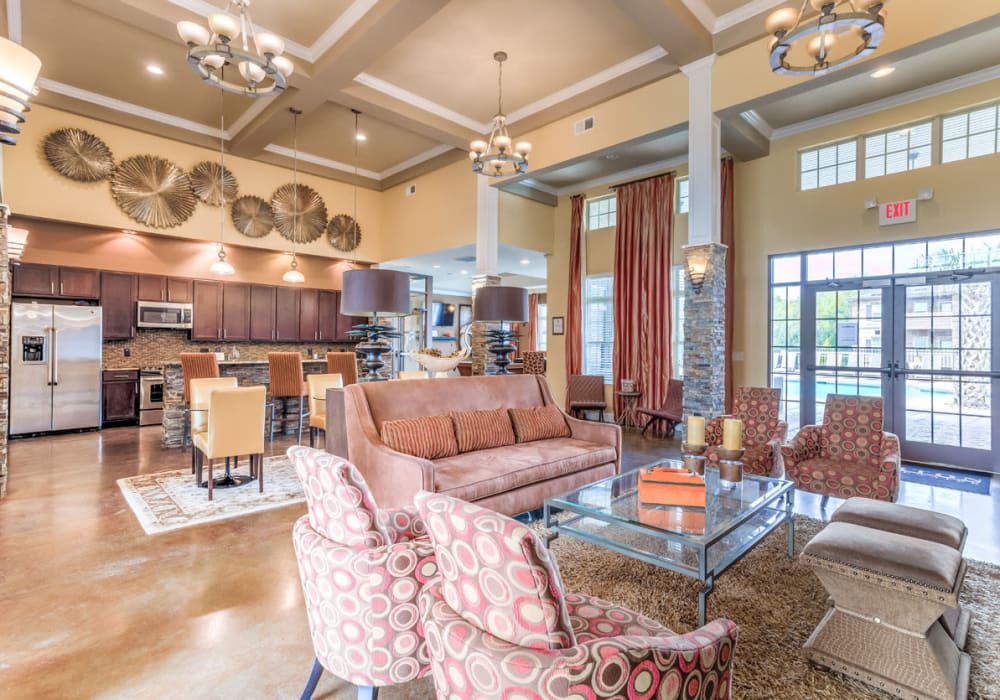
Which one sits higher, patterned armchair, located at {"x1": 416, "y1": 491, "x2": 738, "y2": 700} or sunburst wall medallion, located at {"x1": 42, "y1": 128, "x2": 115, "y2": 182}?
sunburst wall medallion, located at {"x1": 42, "y1": 128, "x2": 115, "y2": 182}

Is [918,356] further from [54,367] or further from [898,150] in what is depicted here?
[54,367]

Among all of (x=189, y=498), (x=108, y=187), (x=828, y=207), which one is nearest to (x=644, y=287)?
(x=828, y=207)

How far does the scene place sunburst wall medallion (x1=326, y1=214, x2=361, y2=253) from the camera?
8.96 meters

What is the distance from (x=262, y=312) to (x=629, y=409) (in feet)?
21.1

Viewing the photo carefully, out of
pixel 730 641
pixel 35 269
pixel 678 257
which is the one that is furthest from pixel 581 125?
pixel 35 269

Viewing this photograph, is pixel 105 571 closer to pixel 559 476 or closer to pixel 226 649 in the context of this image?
pixel 226 649

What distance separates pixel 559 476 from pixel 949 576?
6.87 ft

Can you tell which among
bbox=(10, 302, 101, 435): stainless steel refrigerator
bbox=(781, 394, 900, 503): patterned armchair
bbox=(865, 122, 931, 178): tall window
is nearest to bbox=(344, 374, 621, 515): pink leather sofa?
bbox=(781, 394, 900, 503): patterned armchair

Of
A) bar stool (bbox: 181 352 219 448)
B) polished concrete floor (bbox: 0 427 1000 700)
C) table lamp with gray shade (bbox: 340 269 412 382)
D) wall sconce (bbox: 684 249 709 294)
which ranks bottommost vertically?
polished concrete floor (bbox: 0 427 1000 700)

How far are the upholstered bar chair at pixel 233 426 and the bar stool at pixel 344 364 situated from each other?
2.55 metres

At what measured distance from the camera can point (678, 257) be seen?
23.6ft

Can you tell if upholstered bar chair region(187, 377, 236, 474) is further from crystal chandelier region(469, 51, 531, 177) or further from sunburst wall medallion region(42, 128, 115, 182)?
sunburst wall medallion region(42, 128, 115, 182)

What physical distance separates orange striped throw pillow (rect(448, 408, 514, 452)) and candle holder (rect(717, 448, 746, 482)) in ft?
5.18

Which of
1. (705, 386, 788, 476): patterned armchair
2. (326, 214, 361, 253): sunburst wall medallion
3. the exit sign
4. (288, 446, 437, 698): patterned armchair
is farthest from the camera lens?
(326, 214, 361, 253): sunburst wall medallion
